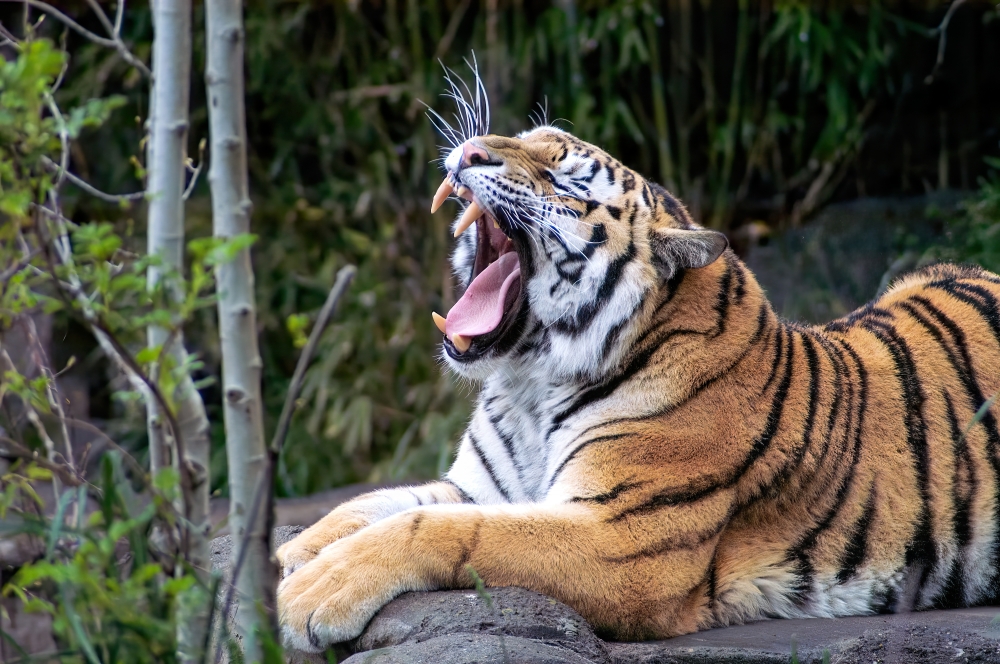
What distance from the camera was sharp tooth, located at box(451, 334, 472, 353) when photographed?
249 centimetres

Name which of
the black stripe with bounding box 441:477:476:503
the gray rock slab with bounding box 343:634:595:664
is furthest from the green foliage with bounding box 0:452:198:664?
the black stripe with bounding box 441:477:476:503

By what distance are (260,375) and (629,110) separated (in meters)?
4.57

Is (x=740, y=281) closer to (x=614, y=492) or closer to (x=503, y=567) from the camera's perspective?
(x=614, y=492)

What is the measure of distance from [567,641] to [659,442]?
0.50m

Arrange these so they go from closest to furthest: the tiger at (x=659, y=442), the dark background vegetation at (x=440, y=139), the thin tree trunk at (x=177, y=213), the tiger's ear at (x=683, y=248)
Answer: the thin tree trunk at (x=177, y=213)
the tiger at (x=659, y=442)
the tiger's ear at (x=683, y=248)
the dark background vegetation at (x=440, y=139)

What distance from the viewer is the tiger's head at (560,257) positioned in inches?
95.2

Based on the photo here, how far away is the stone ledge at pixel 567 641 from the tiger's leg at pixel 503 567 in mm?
40

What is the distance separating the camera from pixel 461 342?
2488 mm

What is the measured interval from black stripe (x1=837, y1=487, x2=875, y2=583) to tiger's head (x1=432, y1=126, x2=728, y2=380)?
647 millimetres

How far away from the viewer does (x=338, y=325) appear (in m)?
5.79

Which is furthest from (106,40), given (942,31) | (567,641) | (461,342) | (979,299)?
(942,31)

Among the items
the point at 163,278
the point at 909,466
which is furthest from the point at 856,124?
the point at 163,278

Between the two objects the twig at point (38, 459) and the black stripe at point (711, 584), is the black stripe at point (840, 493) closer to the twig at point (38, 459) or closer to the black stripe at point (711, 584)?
the black stripe at point (711, 584)

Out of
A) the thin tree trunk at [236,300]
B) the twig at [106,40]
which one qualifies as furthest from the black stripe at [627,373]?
the twig at [106,40]
